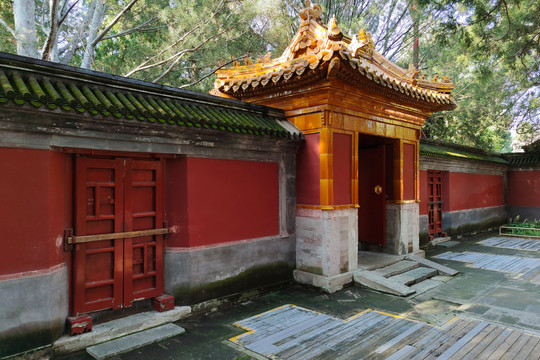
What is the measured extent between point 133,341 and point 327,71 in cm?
517

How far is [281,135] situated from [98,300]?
4.01 meters

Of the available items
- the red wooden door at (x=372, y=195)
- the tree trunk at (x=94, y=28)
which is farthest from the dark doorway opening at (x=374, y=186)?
the tree trunk at (x=94, y=28)

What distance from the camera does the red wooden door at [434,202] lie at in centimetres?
1223

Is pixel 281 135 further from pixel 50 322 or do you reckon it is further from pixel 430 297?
pixel 50 322

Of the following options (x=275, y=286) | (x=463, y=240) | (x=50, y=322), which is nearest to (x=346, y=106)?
(x=275, y=286)

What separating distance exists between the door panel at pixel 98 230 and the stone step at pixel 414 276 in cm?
521

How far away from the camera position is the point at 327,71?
6.23m

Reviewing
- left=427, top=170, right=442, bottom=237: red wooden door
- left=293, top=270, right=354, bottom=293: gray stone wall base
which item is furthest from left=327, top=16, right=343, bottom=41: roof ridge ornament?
left=427, top=170, right=442, bottom=237: red wooden door

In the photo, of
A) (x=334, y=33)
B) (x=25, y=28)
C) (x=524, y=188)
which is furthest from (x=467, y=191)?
(x=25, y=28)

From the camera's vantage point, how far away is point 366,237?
935 centimetres

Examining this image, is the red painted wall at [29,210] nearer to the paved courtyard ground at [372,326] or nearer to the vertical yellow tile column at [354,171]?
the paved courtyard ground at [372,326]

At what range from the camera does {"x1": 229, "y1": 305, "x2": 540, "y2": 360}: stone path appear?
4223mm

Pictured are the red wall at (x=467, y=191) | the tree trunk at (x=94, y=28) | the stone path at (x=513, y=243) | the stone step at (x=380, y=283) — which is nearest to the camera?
the stone step at (x=380, y=283)

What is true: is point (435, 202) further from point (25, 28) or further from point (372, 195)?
point (25, 28)
